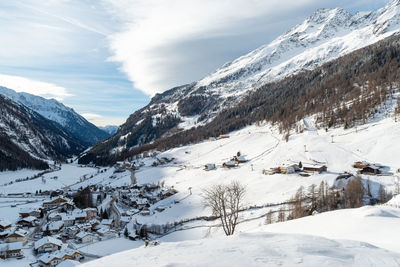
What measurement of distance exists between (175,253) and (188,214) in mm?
36816

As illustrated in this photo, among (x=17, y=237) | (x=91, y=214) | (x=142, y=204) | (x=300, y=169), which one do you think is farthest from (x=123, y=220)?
(x=300, y=169)

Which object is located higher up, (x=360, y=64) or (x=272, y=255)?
(x=360, y=64)

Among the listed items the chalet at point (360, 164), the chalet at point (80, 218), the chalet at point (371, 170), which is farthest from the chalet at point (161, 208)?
the chalet at point (360, 164)

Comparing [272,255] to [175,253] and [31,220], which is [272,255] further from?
[31,220]

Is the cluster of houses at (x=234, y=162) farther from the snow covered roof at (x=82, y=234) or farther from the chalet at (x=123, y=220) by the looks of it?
the snow covered roof at (x=82, y=234)

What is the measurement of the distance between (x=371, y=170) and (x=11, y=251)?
6001cm

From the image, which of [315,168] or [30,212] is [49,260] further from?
[315,168]

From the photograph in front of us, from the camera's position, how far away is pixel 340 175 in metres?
44.8

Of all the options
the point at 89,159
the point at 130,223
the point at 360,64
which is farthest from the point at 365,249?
the point at 89,159

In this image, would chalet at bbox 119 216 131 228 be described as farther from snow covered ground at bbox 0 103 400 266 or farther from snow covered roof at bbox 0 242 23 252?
snow covered roof at bbox 0 242 23 252

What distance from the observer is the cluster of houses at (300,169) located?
50.8 m

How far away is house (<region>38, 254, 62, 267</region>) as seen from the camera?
2828cm

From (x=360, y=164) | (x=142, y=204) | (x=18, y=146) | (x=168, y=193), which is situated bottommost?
(x=142, y=204)

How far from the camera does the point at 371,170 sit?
46000mm
